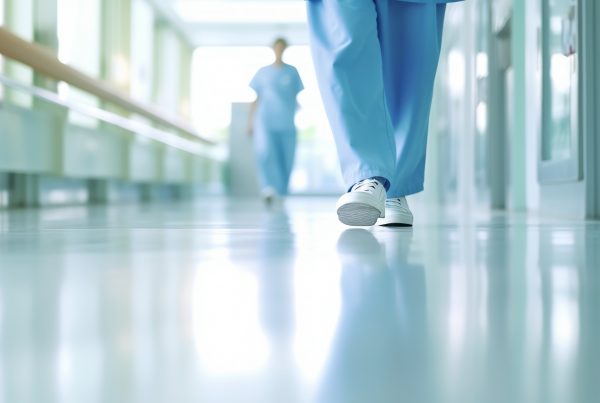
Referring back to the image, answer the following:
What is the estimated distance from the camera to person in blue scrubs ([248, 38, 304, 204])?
6.16 metres

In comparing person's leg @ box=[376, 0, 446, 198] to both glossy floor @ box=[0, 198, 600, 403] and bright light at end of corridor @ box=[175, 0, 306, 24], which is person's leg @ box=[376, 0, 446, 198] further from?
bright light at end of corridor @ box=[175, 0, 306, 24]

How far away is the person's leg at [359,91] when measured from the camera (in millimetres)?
1970

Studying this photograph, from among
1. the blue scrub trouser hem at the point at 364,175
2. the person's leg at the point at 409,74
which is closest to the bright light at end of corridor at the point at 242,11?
the person's leg at the point at 409,74

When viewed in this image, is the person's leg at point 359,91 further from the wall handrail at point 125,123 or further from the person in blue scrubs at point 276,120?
the person in blue scrubs at point 276,120

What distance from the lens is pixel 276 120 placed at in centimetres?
640

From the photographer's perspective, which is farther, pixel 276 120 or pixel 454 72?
pixel 276 120

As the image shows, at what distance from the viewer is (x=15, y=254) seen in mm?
1252

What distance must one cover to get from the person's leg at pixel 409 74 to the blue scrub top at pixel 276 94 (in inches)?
156

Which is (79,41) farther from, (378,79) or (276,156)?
(378,79)

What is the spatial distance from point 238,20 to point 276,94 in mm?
6370

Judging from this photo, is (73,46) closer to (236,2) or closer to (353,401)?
(236,2)

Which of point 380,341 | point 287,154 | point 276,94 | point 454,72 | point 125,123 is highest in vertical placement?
point 454,72

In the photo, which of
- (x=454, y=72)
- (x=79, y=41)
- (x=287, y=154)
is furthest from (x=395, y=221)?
(x=79, y=41)

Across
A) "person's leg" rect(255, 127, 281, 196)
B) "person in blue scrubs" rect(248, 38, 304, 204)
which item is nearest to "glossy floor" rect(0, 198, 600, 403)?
"person in blue scrubs" rect(248, 38, 304, 204)
